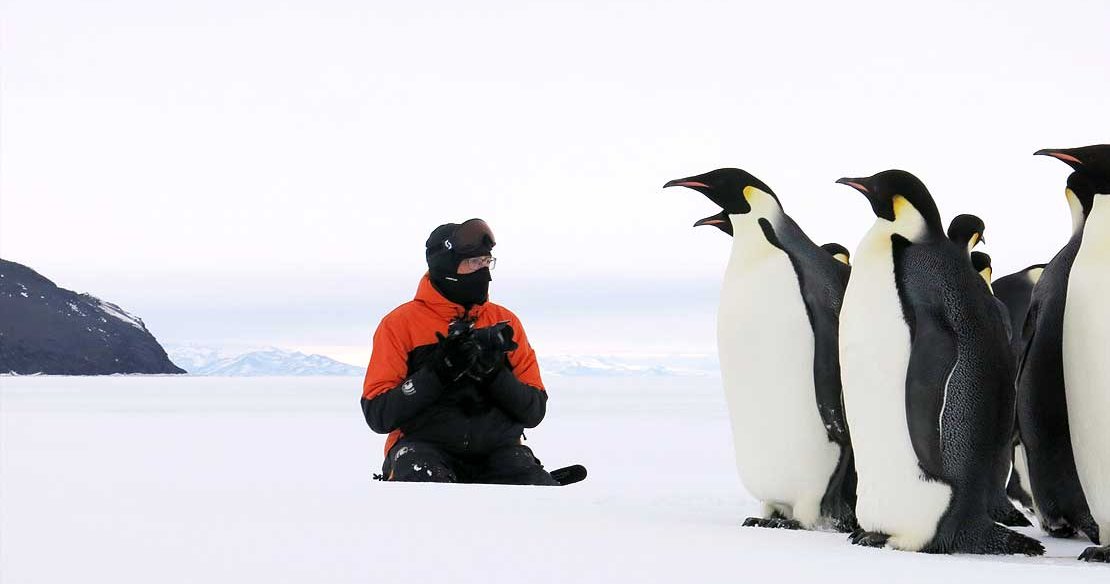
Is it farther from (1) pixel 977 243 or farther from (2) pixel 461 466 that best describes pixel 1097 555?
(2) pixel 461 466

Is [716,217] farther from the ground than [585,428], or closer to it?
farther from the ground

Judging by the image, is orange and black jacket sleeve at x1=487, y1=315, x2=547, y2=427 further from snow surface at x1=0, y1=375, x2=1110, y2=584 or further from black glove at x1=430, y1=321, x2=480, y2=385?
snow surface at x1=0, y1=375, x2=1110, y2=584

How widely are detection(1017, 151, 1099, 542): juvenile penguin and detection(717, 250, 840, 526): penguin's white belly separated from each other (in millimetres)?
578

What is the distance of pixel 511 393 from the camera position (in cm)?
475

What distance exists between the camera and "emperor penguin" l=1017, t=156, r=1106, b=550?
3.45 meters

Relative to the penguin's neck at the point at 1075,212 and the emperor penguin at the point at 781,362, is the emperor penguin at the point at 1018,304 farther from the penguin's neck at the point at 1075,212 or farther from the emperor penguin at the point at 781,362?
the emperor penguin at the point at 781,362

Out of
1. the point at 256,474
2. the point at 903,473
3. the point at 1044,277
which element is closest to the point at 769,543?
the point at 903,473

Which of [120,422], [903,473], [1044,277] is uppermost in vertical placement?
[1044,277]

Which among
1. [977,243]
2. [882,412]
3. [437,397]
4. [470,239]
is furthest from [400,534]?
[977,243]

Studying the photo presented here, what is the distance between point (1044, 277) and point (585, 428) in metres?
7.54

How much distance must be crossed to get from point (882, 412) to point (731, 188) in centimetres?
107

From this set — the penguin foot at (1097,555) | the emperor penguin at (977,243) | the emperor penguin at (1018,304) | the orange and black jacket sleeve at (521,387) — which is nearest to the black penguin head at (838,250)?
the emperor penguin at (977,243)

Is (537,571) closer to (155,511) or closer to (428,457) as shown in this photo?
(155,511)

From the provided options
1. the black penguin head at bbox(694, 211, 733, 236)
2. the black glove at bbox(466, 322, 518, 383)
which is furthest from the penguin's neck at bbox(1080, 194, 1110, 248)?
the black glove at bbox(466, 322, 518, 383)
